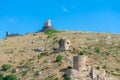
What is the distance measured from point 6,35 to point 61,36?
1644 cm

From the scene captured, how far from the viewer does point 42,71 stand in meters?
87.8

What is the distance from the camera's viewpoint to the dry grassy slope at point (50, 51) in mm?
88438

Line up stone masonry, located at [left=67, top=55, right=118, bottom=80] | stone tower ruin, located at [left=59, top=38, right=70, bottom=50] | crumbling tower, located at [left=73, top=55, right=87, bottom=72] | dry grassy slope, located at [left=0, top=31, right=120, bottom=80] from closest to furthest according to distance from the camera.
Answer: stone masonry, located at [left=67, top=55, right=118, bottom=80] < crumbling tower, located at [left=73, top=55, right=87, bottom=72] < dry grassy slope, located at [left=0, top=31, right=120, bottom=80] < stone tower ruin, located at [left=59, top=38, right=70, bottom=50]

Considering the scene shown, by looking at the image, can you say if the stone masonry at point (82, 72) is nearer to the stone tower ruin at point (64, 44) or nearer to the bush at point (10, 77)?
the bush at point (10, 77)

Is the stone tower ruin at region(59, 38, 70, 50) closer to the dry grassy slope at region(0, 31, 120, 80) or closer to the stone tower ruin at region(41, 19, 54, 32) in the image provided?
the dry grassy slope at region(0, 31, 120, 80)

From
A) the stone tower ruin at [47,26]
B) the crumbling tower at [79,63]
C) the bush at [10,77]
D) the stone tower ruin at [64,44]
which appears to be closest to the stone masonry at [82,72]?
the crumbling tower at [79,63]

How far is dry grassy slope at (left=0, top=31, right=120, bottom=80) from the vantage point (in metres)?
88.4

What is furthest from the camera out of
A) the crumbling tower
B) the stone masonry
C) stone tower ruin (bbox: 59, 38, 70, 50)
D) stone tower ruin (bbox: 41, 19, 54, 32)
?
stone tower ruin (bbox: 41, 19, 54, 32)

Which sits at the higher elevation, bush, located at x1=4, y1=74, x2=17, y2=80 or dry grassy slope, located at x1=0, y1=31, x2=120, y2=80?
dry grassy slope, located at x1=0, y1=31, x2=120, y2=80

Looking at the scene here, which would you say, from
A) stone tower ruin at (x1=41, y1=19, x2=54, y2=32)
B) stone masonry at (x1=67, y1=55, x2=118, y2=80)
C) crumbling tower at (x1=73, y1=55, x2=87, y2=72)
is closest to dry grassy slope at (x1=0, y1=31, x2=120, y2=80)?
stone masonry at (x1=67, y1=55, x2=118, y2=80)

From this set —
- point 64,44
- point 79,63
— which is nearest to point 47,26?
point 64,44

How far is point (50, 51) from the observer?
318 feet

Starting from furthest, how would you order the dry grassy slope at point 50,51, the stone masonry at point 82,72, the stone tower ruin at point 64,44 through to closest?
the stone tower ruin at point 64,44 < the dry grassy slope at point 50,51 < the stone masonry at point 82,72

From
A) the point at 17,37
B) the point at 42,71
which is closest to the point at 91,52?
the point at 42,71
